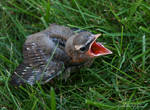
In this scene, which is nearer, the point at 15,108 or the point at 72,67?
the point at 15,108

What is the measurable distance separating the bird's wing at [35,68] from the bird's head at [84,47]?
215 millimetres

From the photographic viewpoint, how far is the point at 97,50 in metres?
3.52

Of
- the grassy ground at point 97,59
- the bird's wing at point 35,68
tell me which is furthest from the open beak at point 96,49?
the bird's wing at point 35,68

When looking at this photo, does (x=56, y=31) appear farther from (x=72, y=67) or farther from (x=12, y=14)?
(x=12, y=14)

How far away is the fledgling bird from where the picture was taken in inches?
133

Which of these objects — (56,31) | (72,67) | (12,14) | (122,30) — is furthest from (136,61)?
(12,14)

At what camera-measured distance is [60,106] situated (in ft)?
10.6

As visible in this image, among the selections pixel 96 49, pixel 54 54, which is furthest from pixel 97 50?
pixel 54 54

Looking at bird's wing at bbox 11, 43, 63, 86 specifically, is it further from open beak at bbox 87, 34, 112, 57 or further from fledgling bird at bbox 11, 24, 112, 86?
open beak at bbox 87, 34, 112, 57

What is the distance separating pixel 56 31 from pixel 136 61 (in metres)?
1.07

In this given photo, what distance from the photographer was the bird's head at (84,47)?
337 cm

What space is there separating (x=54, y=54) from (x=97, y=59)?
0.59 metres

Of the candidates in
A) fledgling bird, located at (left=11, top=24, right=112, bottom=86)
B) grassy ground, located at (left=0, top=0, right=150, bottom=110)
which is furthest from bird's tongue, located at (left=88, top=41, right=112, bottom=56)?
grassy ground, located at (left=0, top=0, right=150, bottom=110)

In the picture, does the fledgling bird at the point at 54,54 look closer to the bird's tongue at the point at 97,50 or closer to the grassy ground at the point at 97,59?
the bird's tongue at the point at 97,50
